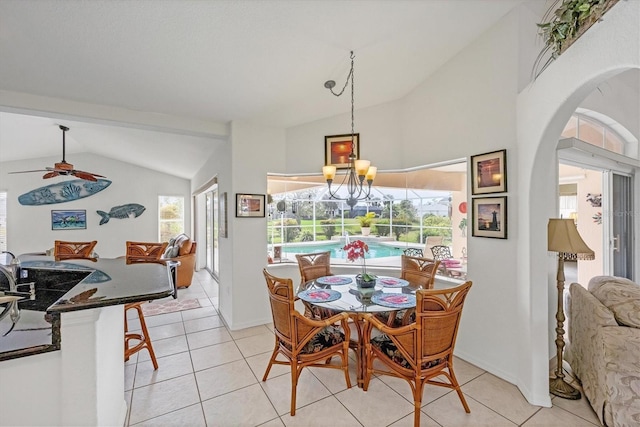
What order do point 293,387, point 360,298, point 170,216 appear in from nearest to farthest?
point 293,387 < point 360,298 < point 170,216

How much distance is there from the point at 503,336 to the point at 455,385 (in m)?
0.84

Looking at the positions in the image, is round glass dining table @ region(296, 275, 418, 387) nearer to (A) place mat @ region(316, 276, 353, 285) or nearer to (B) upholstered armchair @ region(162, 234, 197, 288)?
(A) place mat @ region(316, 276, 353, 285)

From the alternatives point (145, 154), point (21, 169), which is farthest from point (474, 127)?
point (21, 169)

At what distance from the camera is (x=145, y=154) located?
19.0ft

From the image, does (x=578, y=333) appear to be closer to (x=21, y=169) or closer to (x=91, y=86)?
(x=91, y=86)

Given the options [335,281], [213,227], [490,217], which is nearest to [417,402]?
[335,281]

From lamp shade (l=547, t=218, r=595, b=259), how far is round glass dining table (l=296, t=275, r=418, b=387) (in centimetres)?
119

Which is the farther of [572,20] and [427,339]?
[427,339]

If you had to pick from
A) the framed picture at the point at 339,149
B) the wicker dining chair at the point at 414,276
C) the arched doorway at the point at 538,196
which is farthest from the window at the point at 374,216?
the arched doorway at the point at 538,196

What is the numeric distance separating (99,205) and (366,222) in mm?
6995

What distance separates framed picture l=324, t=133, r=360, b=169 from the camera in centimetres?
382

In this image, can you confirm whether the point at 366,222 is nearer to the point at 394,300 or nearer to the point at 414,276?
the point at 414,276

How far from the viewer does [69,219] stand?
676 cm

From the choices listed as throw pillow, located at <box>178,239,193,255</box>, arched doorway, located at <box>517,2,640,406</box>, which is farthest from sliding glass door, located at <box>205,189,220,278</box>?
arched doorway, located at <box>517,2,640,406</box>
